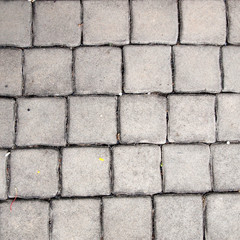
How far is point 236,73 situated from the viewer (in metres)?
2.31

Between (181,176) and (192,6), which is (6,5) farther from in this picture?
(181,176)

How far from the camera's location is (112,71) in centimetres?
227

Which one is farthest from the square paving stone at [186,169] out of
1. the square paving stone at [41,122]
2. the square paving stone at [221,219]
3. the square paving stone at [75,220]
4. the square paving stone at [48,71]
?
the square paving stone at [48,71]

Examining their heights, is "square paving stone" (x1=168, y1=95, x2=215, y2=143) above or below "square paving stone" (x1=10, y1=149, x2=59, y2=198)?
above

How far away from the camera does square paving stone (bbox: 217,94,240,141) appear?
2.27 metres

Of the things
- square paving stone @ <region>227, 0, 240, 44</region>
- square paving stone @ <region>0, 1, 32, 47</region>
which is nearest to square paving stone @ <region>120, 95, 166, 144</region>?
square paving stone @ <region>227, 0, 240, 44</region>

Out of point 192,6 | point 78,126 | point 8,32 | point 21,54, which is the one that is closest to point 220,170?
point 78,126

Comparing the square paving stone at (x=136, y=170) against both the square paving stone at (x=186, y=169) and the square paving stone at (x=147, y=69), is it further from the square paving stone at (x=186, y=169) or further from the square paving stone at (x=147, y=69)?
the square paving stone at (x=147, y=69)

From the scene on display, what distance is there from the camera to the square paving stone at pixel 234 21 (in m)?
2.34

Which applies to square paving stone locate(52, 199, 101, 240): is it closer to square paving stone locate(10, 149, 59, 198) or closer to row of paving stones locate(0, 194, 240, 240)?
row of paving stones locate(0, 194, 240, 240)

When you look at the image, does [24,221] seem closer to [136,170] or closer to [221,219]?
[136,170]

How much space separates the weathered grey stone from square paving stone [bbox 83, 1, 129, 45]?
0.75 meters

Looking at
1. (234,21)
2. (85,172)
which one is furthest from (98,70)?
(234,21)

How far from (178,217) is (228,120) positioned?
2.58ft
